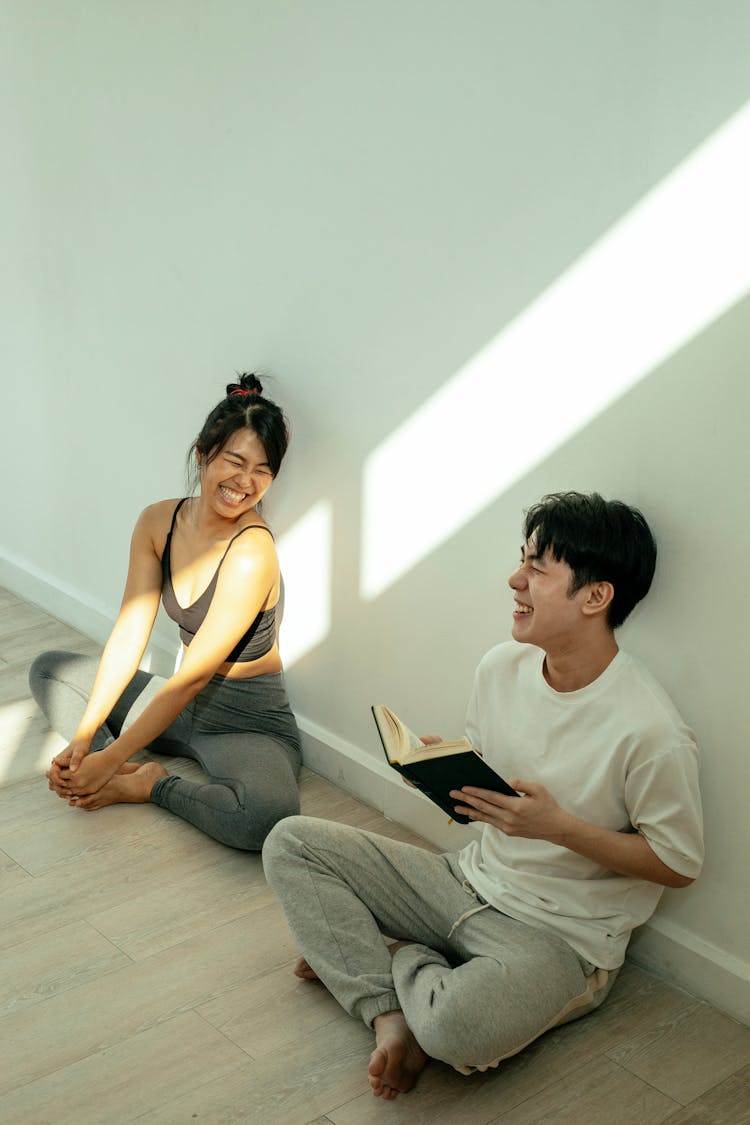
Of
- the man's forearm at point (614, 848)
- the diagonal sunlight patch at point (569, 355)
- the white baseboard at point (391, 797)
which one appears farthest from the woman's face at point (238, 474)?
the man's forearm at point (614, 848)

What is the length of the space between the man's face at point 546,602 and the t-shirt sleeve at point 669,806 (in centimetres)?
23

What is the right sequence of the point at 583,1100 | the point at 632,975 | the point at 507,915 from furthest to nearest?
1. the point at 632,975
2. the point at 507,915
3. the point at 583,1100

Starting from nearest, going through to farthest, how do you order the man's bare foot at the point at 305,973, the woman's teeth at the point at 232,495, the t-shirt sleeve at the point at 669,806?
the t-shirt sleeve at the point at 669,806 → the man's bare foot at the point at 305,973 → the woman's teeth at the point at 232,495

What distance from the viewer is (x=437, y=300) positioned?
7.31 ft

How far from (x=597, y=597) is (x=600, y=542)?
0.09 meters

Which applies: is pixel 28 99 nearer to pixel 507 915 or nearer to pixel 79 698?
pixel 79 698

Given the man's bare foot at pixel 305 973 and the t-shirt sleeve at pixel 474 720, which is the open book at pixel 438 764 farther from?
the man's bare foot at pixel 305 973

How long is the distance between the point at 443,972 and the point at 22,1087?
656 mm

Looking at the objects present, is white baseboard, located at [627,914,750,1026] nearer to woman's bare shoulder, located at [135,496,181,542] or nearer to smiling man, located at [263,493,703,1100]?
smiling man, located at [263,493,703,1100]

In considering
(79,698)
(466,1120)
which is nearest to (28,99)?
(79,698)

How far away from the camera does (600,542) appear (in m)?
1.83

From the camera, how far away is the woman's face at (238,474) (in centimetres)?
253

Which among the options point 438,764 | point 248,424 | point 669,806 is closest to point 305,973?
point 438,764

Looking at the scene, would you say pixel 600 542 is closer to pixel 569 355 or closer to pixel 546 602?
pixel 546 602
